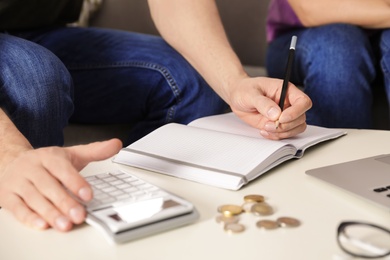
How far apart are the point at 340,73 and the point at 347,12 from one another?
20cm

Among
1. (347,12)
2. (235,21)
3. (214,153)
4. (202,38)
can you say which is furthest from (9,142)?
(235,21)

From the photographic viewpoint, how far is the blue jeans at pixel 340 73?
138cm

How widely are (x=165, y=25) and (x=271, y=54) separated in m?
0.46

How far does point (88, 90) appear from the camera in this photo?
1303 millimetres

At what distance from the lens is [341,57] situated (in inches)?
54.2

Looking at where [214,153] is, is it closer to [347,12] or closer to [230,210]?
[230,210]

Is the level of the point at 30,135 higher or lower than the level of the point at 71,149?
lower

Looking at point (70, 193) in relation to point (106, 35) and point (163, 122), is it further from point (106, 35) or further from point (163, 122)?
point (106, 35)

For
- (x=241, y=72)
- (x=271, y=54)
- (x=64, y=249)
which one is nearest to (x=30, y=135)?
(x=241, y=72)

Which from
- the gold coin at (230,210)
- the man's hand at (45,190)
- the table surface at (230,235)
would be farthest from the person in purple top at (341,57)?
the man's hand at (45,190)

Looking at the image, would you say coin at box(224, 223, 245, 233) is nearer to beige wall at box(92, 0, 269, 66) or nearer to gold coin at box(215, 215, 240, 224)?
gold coin at box(215, 215, 240, 224)

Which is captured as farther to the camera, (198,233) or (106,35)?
(106,35)

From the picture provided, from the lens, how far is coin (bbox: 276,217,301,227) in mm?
605

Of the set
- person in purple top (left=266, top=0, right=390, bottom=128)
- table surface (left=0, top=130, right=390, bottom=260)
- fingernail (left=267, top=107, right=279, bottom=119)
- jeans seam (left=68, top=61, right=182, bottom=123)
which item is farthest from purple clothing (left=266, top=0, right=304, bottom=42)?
table surface (left=0, top=130, right=390, bottom=260)
